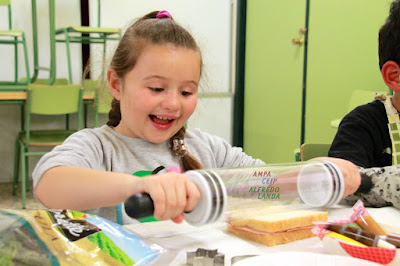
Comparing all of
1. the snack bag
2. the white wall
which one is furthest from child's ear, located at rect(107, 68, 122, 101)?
the white wall

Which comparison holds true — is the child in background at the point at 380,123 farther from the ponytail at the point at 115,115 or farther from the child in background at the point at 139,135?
the ponytail at the point at 115,115

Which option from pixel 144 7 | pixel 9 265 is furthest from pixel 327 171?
pixel 144 7

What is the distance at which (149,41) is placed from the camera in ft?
3.27

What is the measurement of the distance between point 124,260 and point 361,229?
0.33m

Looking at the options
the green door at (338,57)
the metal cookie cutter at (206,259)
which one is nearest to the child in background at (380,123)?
the metal cookie cutter at (206,259)

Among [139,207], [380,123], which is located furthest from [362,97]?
[139,207]

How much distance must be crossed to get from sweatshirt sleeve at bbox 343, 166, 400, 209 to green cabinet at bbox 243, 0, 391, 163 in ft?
7.10

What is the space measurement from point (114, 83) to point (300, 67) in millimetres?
2827

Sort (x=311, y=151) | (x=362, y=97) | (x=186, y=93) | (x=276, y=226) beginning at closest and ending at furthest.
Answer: (x=276, y=226) < (x=186, y=93) < (x=311, y=151) < (x=362, y=97)

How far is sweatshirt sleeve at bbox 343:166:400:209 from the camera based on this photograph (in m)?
0.85

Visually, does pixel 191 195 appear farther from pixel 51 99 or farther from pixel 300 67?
pixel 300 67

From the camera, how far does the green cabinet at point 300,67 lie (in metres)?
2.99

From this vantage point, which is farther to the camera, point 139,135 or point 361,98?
point 361,98

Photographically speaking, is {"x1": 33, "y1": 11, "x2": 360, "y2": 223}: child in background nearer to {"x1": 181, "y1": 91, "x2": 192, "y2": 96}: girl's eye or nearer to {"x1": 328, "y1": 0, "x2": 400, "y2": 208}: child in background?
{"x1": 181, "y1": 91, "x2": 192, "y2": 96}: girl's eye
